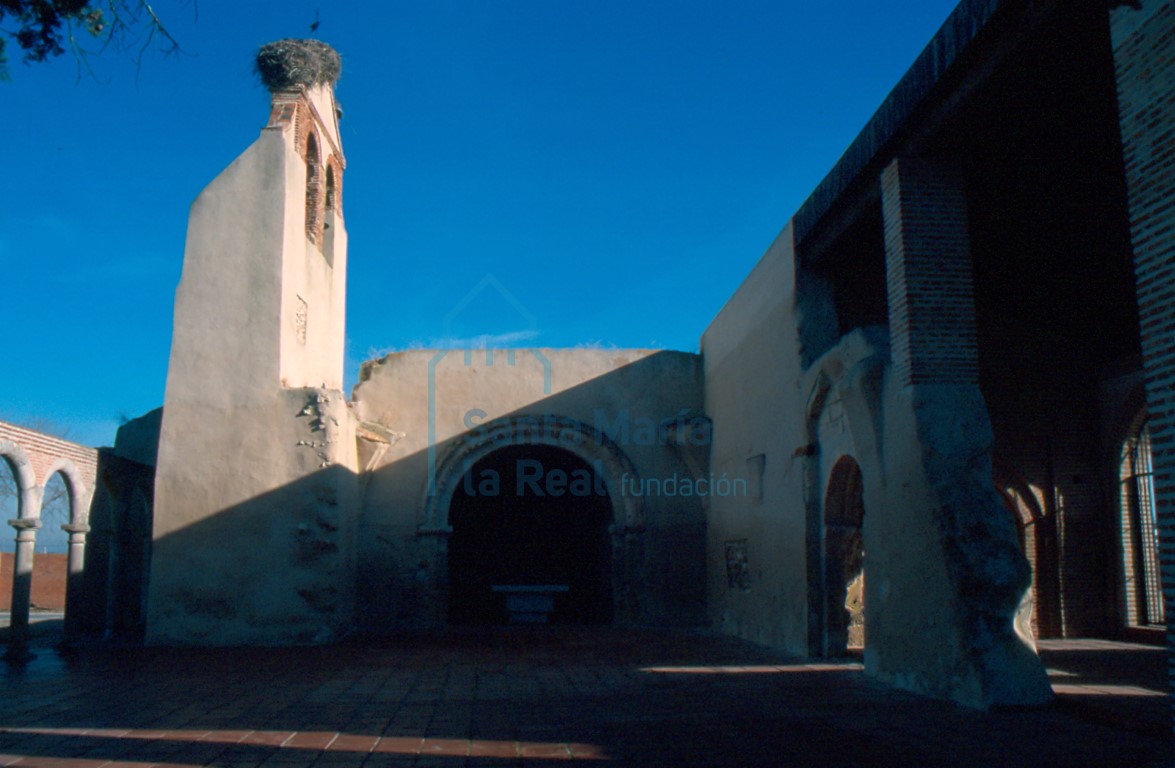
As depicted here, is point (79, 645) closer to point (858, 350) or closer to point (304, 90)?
point (304, 90)

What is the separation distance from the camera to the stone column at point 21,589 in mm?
9805

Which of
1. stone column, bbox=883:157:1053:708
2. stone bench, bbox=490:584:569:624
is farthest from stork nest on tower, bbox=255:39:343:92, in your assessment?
stone column, bbox=883:157:1053:708

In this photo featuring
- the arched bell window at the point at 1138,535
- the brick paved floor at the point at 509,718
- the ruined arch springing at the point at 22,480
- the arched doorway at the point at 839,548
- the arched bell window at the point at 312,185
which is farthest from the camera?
the arched bell window at the point at 312,185

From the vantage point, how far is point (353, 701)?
22.4ft

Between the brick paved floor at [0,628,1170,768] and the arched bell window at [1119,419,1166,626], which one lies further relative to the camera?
the arched bell window at [1119,419,1166,626]

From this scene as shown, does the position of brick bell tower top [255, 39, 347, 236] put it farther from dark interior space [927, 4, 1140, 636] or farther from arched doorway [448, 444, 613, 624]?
dark interior space [927, 4, 1140, 636]

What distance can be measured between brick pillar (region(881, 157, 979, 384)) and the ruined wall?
6933 mm

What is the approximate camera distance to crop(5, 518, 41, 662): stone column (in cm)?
980

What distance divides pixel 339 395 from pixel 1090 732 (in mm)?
9215

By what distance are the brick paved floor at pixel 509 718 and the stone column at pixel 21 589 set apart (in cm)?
50

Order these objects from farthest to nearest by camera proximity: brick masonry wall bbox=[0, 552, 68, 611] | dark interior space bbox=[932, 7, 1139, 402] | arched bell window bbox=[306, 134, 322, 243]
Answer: brick masonry wall bbox=[0, 552, 68, 611]
arched bell window bbox=[306, 134, 322, 243]
dark interior space bbox=[932, 7, 1139, 402]

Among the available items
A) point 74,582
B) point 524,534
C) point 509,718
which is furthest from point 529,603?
point 509,718

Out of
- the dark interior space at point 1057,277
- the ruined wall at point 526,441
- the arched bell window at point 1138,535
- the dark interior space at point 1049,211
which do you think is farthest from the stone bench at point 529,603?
the arched bell window at point 1138,535

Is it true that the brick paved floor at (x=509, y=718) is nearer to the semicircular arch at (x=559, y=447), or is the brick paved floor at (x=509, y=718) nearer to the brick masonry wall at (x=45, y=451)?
the brick masonry wall at (x=45, y=451)
